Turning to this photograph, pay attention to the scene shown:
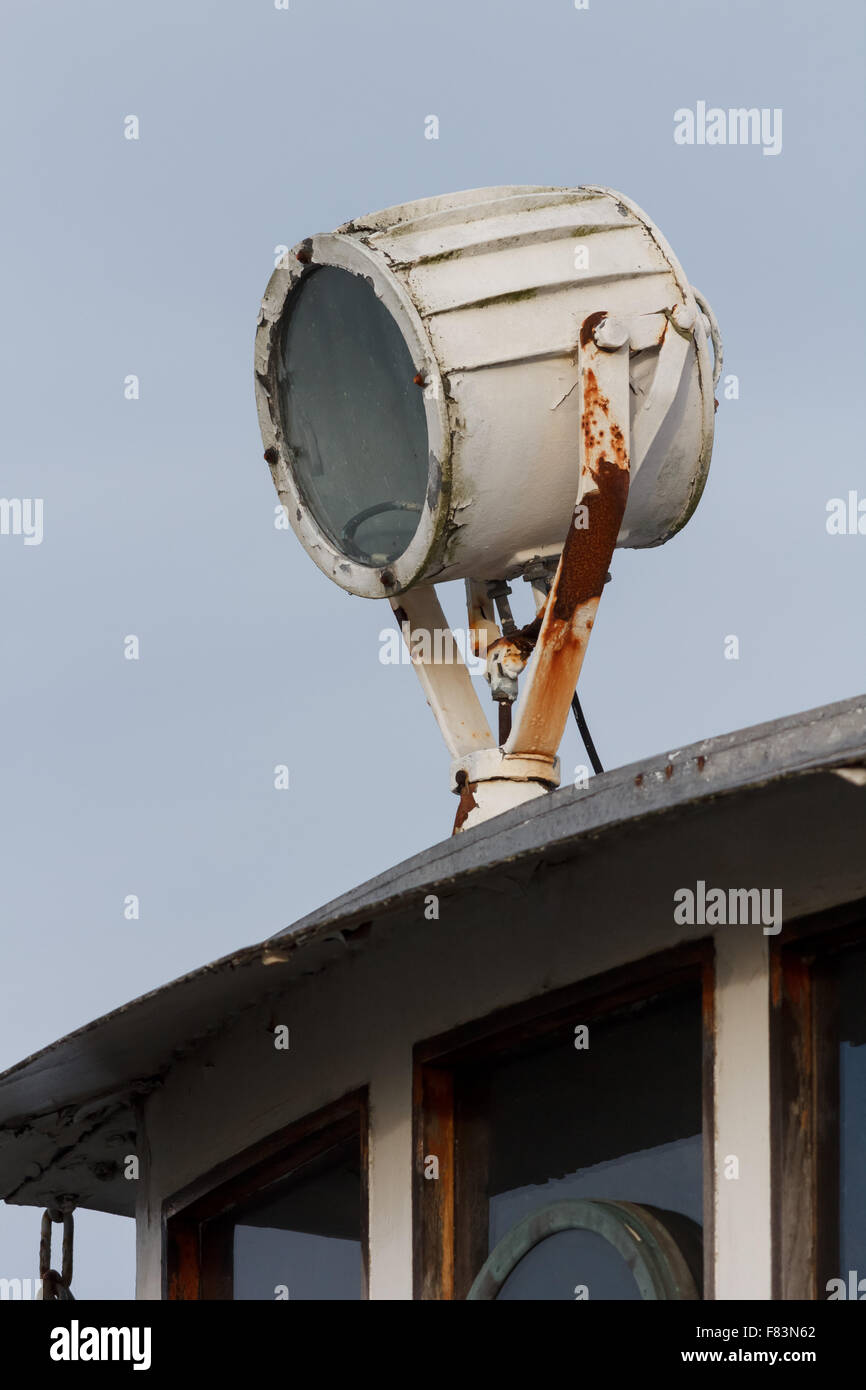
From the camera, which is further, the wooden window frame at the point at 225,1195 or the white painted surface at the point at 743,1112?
the wooden window frame at the point at 225,1195

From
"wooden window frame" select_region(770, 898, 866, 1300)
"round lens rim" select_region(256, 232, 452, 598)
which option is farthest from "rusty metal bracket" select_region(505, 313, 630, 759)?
"wooden window frame" select_region(770, 898, 866, 1300)

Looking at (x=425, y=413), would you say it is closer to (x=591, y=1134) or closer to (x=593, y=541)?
(x=593, y=541)

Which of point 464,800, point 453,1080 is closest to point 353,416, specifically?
point 464,800

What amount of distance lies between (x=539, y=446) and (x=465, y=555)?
51cm

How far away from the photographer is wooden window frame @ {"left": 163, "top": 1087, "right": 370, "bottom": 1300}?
22.7 ft

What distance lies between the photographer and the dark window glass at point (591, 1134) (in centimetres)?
579

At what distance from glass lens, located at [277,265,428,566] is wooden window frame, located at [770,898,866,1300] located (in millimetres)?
2809

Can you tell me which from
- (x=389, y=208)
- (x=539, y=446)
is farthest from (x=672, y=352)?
(x=389, y=208)

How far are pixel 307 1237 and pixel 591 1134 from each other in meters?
1.50

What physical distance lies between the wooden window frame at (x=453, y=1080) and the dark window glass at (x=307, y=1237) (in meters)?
0.47

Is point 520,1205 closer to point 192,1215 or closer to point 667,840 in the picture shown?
→ point 667,840

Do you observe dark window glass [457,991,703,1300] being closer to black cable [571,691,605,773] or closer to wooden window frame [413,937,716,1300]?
wooden window frame [413,937,716,1300]

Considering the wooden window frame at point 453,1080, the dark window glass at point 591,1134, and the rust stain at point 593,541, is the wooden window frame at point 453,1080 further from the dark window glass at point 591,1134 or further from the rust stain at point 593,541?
the rust stain at point 593,541

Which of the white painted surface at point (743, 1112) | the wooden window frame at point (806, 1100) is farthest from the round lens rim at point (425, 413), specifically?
the wooden window frame at point (806, 1100)
